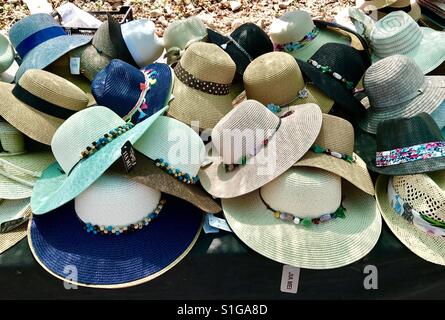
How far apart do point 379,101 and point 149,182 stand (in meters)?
1.23

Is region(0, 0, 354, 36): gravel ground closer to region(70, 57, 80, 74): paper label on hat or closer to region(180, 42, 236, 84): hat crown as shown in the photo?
region(70, 57, 80, 74): paper label on hat

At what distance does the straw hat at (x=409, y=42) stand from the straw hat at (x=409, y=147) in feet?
2.07

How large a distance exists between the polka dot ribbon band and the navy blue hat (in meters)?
0.07

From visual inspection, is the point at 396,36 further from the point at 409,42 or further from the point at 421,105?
the point at 421,105

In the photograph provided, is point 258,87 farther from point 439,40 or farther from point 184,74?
A: point 439,40

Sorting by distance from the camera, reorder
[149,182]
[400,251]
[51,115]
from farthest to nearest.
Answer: [51,115] → [400,251] → [149,182]

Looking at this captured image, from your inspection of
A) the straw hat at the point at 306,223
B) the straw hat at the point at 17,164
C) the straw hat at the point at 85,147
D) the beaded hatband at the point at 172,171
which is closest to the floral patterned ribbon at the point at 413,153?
the straw hat at the point at 306,223

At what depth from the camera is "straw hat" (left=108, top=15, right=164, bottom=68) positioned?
2.38 metres

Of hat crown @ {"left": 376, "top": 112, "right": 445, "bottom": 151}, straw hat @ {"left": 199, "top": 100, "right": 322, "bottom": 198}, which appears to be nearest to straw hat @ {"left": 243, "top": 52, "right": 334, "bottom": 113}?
straw hat @ {"left": 199, "top": 100, "right": 322, "bottom": 198}

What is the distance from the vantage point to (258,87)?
81.7 inches

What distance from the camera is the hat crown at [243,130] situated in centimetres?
183

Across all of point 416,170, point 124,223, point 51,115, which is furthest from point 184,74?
point 416,170

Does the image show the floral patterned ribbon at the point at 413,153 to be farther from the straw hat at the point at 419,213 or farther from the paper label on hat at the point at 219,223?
the paper label on hat at the point at 219,223

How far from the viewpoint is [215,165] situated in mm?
2039
